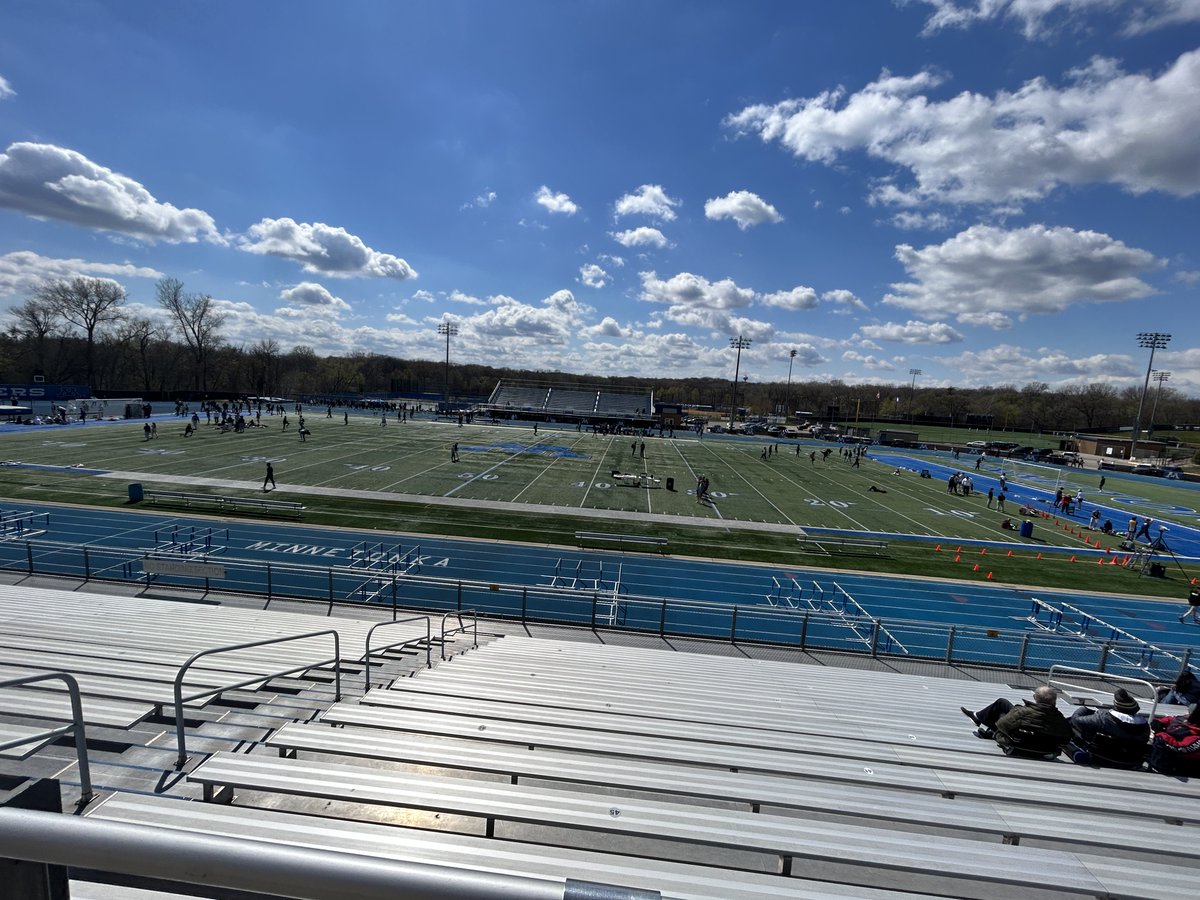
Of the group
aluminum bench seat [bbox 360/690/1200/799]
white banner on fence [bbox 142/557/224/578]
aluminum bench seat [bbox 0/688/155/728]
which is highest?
aluminum bench seat [bbox 0/688/155/728]

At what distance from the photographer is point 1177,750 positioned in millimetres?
6156

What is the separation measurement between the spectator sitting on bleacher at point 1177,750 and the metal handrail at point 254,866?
8.39m

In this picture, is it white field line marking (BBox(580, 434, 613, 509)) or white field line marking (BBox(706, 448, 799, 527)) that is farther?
white field line marking (BBox(580, 434, 613, 509))

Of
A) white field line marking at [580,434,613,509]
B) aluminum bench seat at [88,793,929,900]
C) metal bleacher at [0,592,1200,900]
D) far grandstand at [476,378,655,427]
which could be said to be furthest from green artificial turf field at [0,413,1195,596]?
far grandstand at [476,378,655,427]

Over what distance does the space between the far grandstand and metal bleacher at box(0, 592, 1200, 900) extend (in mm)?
91483

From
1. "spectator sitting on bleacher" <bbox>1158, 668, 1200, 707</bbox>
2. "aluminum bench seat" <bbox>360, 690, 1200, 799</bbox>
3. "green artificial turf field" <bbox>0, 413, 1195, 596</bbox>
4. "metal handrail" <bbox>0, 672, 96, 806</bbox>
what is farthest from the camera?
"green artificial turf field" <bbox>0, 413, 1195, 596</bbox>

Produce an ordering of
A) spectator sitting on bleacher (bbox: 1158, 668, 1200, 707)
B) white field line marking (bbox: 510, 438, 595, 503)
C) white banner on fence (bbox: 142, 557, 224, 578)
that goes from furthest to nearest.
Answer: white field line marking (bbox: 510, 438, 595, 503), white banner on fence (bbox: 142, 557, 224, 578), spectator sitting on bleacher (bbox: 1158, 668, 1200, 707)

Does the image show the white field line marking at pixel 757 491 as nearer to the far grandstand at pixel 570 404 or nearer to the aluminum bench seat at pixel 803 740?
the aluminum bench seat at pixel 803 740

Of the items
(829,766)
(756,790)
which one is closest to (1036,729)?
(829,766)

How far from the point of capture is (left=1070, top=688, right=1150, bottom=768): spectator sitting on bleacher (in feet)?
20.2

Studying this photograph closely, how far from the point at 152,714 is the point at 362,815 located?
3077 millimetres

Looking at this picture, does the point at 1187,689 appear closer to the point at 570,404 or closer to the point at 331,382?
the point at 570,404

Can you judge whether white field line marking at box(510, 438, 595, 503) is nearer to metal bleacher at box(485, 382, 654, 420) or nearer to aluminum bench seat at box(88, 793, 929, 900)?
aluminum bench seat at box(88, 793, 929, 900)

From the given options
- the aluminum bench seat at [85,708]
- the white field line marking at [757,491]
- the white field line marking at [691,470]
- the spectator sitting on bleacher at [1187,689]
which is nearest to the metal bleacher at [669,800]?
the aluminum bench seat at [85,708]
